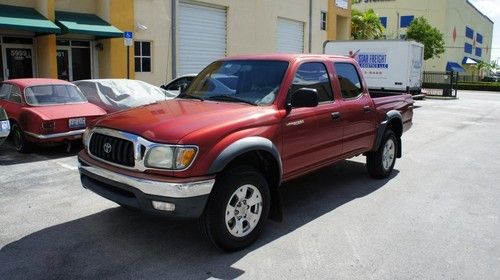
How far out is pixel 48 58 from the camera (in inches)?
658

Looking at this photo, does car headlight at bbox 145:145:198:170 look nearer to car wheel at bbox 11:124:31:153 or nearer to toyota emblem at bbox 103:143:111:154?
toyota emblem at bbox 103:143:111:154

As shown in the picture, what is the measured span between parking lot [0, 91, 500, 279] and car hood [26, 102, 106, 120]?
1.56 meters

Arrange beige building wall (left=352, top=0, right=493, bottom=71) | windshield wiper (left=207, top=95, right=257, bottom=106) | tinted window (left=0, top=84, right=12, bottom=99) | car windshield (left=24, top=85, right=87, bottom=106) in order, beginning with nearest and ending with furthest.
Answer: windshield wiper (left=207, top=95, right=257, bottom=106)
car windshield (left=24, top=85, right=87, bottom=106)
tinted window (left=0, top=84, right=12, bottom=99)
beige building wall (left=352, top=0, right=493, bottom=71)

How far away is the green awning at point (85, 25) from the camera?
1620 cm

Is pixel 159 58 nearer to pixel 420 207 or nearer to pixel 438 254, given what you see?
pixel 420 207

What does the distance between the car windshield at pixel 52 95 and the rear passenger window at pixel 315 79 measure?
20.0 ft

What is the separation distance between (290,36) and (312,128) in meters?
24.3

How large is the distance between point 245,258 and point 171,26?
1689cm

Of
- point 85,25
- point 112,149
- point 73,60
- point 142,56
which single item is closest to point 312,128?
point 112,149

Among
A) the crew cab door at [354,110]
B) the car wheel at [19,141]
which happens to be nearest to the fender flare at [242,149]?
the crew cab door at [354,110]

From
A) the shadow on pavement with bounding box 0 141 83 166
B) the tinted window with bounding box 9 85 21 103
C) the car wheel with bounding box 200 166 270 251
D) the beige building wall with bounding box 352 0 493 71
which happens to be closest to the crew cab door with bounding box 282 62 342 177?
the car wheel with bounding box 200 166 270 251

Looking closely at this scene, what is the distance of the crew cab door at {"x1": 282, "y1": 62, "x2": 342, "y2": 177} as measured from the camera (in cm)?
502

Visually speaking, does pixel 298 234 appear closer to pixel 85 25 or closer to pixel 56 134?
pixel 56 134

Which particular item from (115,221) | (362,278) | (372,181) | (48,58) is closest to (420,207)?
(372,181)
